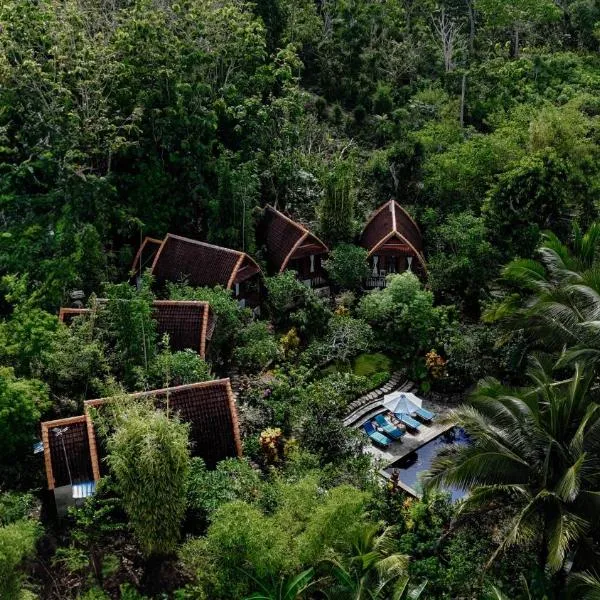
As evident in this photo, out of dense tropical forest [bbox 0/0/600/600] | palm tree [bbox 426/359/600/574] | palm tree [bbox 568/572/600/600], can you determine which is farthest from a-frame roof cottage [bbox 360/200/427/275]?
palm tree [bbox 568/572/600/600]

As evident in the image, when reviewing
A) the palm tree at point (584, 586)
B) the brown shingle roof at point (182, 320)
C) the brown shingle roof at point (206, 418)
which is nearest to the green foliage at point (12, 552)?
the brown shingle roof at point (206, 418)

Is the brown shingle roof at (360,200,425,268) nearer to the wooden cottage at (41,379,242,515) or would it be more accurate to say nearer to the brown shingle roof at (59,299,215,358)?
the brown shingle roof at (59,299,215,358)

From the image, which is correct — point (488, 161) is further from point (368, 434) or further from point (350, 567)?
point (350, 567)

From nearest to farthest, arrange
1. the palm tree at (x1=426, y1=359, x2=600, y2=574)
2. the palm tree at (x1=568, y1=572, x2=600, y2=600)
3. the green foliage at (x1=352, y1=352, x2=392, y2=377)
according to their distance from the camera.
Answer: the palm tree at (x1=568, y1=572, x2=600, y2=600), the palm tree at (x1=426, y1=359, x2=600, y2=574), the green foliage at (x1=352, y1=352, x2=392, y2=377)

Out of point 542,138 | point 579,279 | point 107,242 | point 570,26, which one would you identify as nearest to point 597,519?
point 579,279

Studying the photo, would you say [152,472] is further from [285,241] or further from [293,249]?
[285,241]

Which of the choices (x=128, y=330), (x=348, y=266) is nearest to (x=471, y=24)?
(x=348, y=266)

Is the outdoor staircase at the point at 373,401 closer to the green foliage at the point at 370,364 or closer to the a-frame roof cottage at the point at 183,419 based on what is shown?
the green foliage at the point at 370,364
